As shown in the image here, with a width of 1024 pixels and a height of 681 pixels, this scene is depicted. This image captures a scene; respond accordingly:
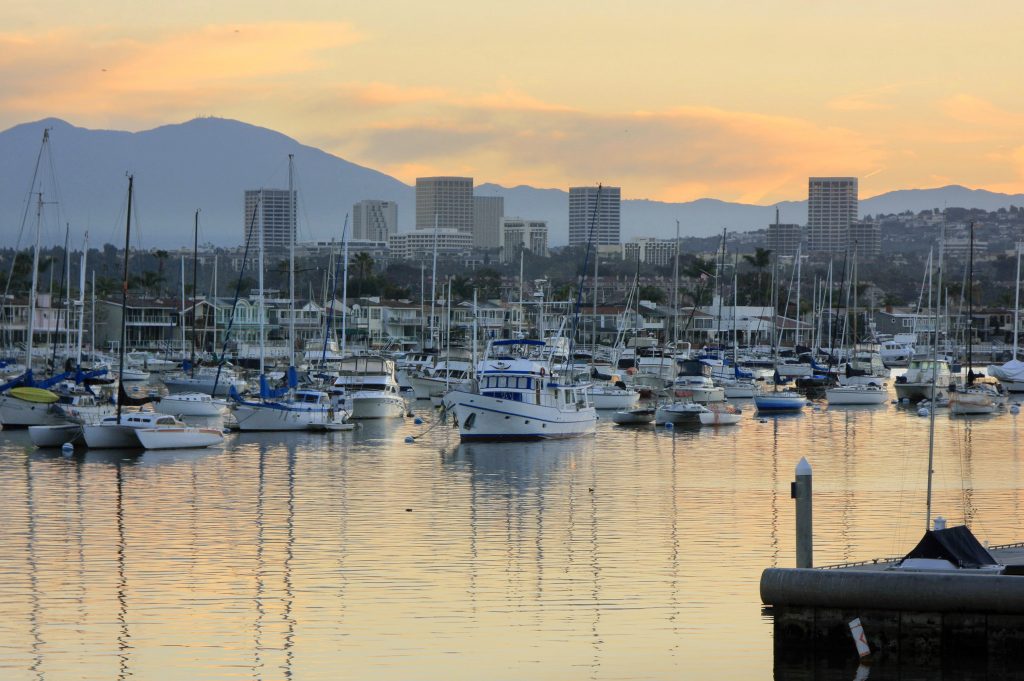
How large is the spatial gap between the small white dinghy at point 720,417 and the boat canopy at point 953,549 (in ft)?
155

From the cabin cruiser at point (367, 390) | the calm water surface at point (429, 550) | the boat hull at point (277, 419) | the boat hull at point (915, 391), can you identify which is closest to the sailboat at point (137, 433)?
the calm water surface at point (429, 550)

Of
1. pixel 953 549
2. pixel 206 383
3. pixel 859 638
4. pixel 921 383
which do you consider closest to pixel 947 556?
pixel 953 549

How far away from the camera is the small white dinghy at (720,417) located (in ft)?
234

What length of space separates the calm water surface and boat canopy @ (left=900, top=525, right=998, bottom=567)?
2691mm

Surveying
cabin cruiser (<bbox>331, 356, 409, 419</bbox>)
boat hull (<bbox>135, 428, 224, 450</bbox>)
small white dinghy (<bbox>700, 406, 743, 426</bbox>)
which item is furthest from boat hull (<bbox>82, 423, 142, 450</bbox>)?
small white dinghy (<bbox>700, 406, 743, 426</bbox>)

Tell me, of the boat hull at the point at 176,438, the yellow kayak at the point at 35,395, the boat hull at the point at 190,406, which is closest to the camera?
the boat hull at the point at 176,438

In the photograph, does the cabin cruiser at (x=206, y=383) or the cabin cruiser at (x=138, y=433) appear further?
the cabin cruiser at (x=206, y=383)

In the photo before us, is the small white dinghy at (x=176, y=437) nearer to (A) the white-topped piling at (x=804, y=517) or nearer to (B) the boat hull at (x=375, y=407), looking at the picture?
(B) the boat hull at (x=375, y=407)

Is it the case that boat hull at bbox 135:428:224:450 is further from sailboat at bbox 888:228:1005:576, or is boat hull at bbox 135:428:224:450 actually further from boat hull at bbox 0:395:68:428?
sailboat at bbox 888:228:1005:576

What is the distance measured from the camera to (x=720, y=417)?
72.3 m

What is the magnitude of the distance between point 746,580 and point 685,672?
260 inches

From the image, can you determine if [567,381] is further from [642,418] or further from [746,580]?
[746,580]

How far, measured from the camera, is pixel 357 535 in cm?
3497

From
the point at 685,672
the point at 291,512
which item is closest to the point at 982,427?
the point at 291,512
